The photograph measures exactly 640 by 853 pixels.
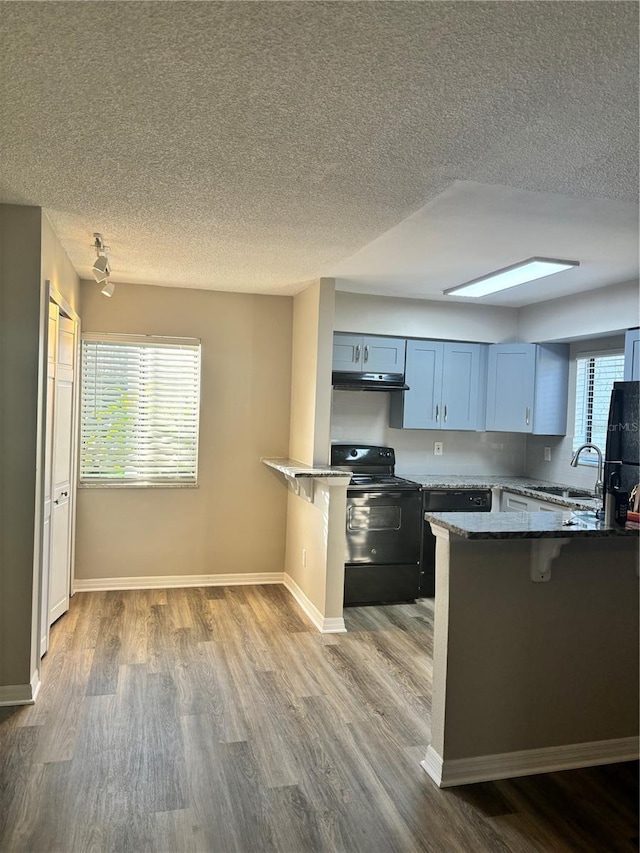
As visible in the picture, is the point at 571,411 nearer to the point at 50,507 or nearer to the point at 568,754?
the point at 568,754

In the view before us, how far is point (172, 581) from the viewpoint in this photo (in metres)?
5.18

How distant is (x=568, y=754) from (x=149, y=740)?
6.03 ft

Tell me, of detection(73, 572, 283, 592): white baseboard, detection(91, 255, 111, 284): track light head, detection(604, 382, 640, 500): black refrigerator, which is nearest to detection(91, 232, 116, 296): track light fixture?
detection(91, 255, 111, 284): track light head

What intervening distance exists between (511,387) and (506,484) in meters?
0.85

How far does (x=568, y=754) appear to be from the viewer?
2730 mm

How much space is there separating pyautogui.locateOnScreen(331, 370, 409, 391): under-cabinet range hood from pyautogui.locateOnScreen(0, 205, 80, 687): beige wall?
2464mm

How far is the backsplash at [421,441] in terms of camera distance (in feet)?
17.9

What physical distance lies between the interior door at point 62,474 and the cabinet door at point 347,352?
6.61ft

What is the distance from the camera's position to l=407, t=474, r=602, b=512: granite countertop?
176 inches

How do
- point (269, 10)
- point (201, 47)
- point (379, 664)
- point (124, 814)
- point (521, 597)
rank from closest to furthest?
point (269, 10) → point (201, 47) → point (124, 814) → point (521, 597) → point (379, 664)

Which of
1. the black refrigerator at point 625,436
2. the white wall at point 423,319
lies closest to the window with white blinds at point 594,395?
the white wall at point 423,319

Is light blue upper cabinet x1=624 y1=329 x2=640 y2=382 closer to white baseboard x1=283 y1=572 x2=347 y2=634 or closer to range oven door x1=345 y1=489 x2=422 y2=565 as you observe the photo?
range oven door x1=345 y1=489 x2=422 y2=565

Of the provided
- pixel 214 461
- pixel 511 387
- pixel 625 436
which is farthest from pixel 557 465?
pixel 214 461

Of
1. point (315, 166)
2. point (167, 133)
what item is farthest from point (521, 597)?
point (167, 133)
